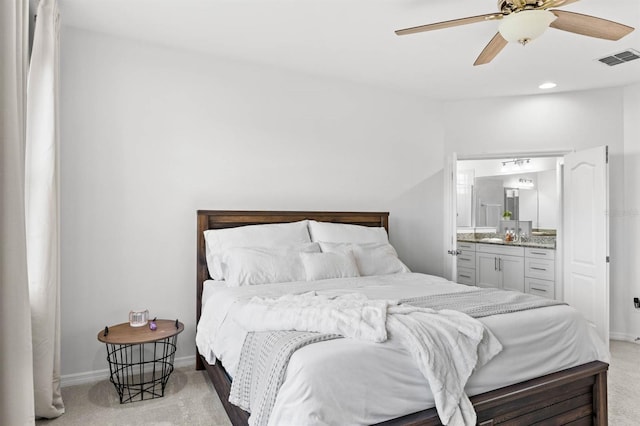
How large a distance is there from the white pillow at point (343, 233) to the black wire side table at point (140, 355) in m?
1.36

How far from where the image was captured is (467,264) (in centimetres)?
637

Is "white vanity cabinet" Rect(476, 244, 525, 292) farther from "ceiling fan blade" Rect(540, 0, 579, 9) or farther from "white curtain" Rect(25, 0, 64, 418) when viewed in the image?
"white curtain" Rect(25, 0, 64, 418)

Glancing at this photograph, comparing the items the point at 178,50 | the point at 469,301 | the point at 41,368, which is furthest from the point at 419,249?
the point at 41,368

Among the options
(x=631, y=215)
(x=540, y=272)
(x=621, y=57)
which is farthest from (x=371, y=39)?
(x=540, y=272)

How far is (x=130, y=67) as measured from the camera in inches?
129

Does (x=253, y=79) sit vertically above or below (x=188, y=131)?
above

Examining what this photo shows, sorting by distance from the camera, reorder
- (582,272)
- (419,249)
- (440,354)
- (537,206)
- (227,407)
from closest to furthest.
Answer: (440,354), (227,407), (582,272), (419,249), (537,206)

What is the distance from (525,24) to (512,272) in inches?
170

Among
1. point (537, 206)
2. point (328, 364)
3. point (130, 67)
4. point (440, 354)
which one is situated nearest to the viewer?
point (328, 364)

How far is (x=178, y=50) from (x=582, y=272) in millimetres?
4475

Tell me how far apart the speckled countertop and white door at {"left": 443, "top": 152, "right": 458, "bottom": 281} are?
1659 mm

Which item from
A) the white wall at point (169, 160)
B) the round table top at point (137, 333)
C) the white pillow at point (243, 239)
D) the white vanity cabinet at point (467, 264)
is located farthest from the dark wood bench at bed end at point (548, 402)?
the white vanity cabinet at point (467, 264)

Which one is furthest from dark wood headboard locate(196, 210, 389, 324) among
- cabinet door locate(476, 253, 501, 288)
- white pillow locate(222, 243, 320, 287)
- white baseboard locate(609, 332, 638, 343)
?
white baseboard locate(609, 332, 638, 343)

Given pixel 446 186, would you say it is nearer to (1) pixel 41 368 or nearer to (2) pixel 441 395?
(2) pixel 441 395
